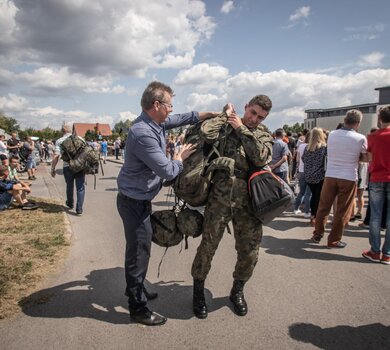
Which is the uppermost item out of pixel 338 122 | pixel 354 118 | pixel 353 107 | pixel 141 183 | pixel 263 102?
pixel 353 107

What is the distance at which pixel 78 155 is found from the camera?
6684 millimetres

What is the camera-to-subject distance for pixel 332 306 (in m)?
3.12

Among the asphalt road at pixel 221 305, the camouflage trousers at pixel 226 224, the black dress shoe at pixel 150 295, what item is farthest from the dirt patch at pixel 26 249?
the camouflage trousers at pixel 226 224

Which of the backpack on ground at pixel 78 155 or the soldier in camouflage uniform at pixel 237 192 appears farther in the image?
the backpack on ground at pixel 78 155

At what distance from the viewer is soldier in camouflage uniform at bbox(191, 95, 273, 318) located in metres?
2.77

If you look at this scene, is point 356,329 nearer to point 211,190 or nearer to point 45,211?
point 211,190

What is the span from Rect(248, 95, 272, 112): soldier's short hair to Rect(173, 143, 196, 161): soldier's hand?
722 mm

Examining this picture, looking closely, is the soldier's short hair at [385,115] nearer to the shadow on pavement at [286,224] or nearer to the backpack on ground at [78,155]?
the shadow on pavement at [286,224]

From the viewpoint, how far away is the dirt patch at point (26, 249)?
10.7 feet

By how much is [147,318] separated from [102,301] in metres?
0.66

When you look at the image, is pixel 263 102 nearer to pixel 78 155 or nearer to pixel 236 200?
pixel 236 200

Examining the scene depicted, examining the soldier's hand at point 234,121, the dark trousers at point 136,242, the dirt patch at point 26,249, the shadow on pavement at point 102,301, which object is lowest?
the shadow on pavement at point 102,301

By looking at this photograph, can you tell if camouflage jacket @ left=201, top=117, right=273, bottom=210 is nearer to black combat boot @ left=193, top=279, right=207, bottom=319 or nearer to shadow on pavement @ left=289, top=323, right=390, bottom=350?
black combat boot @ left=193, top=279, right=207, bottom=319

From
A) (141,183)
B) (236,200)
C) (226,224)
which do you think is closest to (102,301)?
(141,183)
